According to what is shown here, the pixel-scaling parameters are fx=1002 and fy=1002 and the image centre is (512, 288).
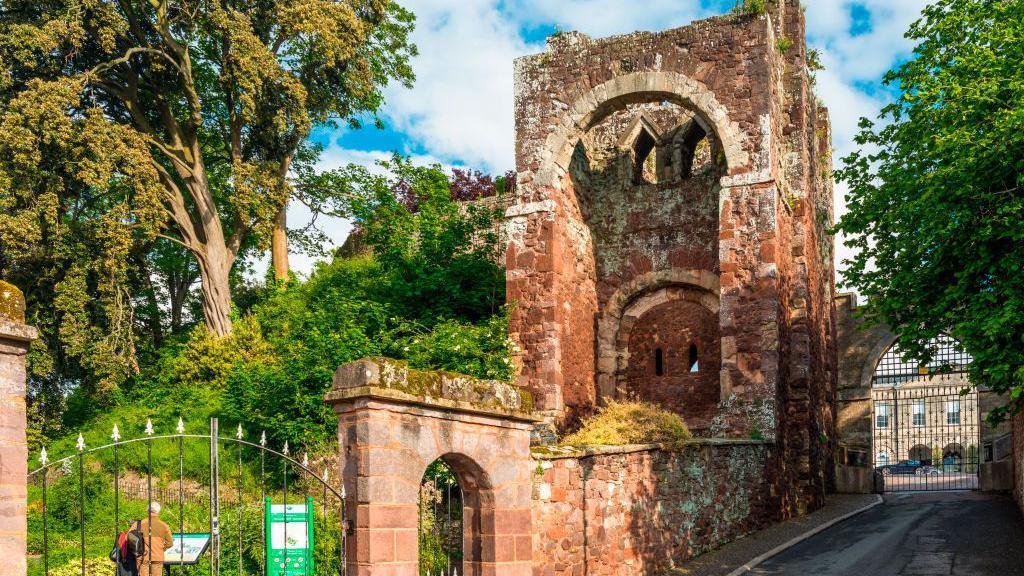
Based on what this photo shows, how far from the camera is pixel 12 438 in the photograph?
19.5 ft

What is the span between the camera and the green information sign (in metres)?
8.45

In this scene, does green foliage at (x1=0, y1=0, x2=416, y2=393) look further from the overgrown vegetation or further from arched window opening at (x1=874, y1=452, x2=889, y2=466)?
arched window opening at (x1=874, y1=452, x2=889, y2=466)

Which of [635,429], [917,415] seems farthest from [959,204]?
[917,415]

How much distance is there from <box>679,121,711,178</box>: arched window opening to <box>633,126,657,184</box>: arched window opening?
64 centimetres

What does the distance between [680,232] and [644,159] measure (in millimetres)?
2147

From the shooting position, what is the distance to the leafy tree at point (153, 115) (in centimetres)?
1833

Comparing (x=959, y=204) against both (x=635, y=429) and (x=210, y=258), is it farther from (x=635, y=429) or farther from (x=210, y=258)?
(x=210, y=258)

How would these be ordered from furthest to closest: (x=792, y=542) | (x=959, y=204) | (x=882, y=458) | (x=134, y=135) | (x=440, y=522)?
(x=882, y=458)
(x=134, y=135)
(x=792, y=542)
(x=440, y=522)
(x=959, y=204)

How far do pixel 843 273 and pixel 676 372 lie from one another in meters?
6.77

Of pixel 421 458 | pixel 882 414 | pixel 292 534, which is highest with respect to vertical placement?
pixel 421 458

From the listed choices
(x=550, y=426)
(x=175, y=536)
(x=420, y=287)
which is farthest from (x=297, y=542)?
(x=420, y=287)

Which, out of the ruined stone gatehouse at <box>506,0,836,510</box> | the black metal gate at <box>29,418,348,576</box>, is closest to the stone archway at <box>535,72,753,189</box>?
the ruined stone gatehouse at <box>506,0,836,510</box>

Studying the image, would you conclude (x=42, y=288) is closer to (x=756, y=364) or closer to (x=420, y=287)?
(x=420, y=287)

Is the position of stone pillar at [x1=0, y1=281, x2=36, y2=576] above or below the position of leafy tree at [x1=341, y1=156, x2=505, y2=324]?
below
